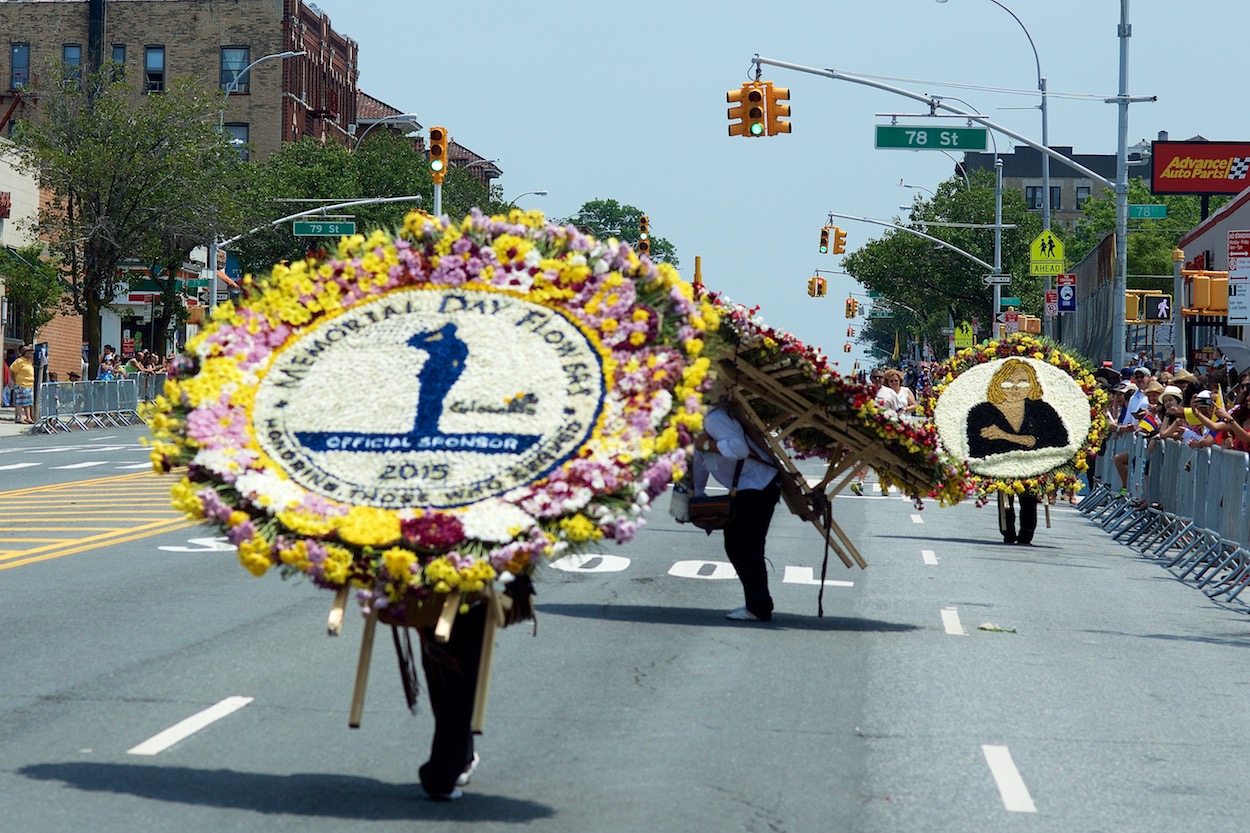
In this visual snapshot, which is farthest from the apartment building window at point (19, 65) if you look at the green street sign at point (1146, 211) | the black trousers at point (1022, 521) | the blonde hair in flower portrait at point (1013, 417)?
the blonde hair in flower portrait at point (1013, 417)

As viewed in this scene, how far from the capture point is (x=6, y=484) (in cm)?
2670

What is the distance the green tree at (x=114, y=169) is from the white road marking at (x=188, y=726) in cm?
4300

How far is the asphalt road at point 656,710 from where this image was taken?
7.64 m

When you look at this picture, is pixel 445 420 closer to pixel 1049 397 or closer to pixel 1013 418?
pixel 1013 418

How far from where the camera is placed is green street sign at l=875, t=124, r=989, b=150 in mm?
31328

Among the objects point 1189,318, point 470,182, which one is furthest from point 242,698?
point 470,182

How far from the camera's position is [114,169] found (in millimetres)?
51031

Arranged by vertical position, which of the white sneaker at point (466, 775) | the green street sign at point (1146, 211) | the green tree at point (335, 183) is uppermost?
the green tree at point (335, 183)

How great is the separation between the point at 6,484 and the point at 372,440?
20616 millimetres

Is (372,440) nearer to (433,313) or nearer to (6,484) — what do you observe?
(433,313)

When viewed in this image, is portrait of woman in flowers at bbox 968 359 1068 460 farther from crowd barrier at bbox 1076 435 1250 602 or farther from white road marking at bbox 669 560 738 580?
white road marking at bbox 669 560 738 580

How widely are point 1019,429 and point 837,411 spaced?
721cm

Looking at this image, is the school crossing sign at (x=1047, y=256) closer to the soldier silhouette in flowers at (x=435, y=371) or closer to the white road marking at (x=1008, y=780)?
the white road marking at (x=1008, y=780)

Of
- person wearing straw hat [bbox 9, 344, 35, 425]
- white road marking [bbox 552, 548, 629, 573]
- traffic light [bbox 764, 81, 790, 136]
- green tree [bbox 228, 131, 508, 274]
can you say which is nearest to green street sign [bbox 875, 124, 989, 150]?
traffic light [bbox 764, 81, 790, 136]
